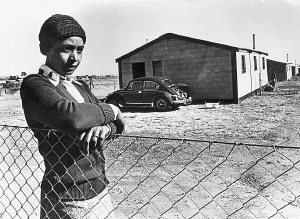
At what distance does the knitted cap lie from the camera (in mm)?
1780

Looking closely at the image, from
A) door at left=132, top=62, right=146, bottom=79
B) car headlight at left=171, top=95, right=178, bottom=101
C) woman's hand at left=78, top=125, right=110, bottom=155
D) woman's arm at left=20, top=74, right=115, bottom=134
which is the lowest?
car headlight at left=171, top=95, right=178, bottom=101

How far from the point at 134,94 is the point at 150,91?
937 mm

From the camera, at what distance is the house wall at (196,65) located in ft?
57.2

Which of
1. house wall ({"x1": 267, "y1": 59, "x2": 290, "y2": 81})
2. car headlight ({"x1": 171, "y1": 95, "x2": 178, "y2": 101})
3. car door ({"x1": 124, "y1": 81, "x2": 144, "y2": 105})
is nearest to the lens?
car headlight ({"x1": 171, "y1": 95, "x2": 178, "y2": 101})

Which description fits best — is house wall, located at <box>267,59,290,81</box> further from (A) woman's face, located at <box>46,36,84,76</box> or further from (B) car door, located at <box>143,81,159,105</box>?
(A) woman's face, located at <box>46,36,84,76</box>

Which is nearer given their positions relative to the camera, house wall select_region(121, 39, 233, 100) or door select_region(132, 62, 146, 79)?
house wall select_region(121, 39, 233, 100)

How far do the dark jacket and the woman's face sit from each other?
0.12 m

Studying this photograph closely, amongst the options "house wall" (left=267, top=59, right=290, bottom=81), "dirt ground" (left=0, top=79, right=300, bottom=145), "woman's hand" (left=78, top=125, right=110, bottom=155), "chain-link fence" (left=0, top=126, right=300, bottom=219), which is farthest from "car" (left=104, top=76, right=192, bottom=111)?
"house wall" (left=267, top=59, right=290, bottom=81)

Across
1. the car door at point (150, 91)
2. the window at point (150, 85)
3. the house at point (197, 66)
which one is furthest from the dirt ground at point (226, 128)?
the house at point (197, 66)

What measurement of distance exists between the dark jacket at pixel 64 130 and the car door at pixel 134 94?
13997 mm

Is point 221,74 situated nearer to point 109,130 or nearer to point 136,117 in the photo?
point 136,117

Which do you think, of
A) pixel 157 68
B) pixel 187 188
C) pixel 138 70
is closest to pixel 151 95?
pixel 157 68

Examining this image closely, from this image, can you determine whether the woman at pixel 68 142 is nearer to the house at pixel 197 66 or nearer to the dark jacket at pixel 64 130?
the dark jacket at pixel 64 130

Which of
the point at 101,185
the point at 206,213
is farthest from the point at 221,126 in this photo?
the point at 101,185
